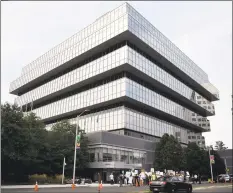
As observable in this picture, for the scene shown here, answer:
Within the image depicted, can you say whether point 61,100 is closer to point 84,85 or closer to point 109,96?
point 84,85

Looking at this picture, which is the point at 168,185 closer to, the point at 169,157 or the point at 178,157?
the point at 169,157

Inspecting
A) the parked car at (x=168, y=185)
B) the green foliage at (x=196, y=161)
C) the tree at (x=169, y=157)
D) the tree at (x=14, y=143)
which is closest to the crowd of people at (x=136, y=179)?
the tree at (x=14, y=143)

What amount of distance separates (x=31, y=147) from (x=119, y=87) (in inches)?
1292

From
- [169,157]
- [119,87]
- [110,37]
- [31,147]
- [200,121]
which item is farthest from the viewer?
[200,121]

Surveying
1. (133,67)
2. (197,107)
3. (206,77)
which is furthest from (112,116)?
(206,77)

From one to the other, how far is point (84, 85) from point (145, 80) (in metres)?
16.6

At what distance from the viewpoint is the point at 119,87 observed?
2719 inches

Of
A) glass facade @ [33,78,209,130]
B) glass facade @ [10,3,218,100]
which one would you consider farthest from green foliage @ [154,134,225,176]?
glass facade @ [10,3,218,100]

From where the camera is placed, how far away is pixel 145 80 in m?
77.2

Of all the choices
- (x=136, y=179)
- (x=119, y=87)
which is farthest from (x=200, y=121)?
(x=136, y=179)

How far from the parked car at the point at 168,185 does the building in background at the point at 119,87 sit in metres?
31.2

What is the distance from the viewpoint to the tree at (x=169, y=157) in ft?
204

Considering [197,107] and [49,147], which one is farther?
[197,107]

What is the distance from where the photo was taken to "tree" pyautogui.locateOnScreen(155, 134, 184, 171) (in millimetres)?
62281
